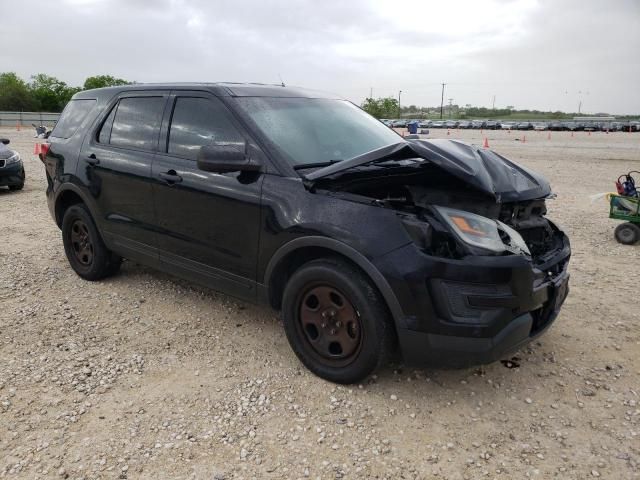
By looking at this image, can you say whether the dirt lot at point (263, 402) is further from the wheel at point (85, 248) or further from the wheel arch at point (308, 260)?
the wheel arch at point (308, 260)

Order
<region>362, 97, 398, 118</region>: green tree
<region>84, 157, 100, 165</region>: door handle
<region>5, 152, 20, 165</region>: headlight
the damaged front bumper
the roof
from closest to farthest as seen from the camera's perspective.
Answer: the damaged front bumper < the roof < <region>84, 157, 100, 165</region>: door handle < <region>5, 152, 20, 165</region>: headlight < <region>362, 97, 398, 118</region>: green tree

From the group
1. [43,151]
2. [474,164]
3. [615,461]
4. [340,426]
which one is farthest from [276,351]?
[43,151]

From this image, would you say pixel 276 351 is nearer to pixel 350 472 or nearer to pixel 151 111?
pixel 350 472

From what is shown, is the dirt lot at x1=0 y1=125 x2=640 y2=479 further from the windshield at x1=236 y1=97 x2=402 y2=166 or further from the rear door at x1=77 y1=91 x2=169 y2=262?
the windshield at x1=236 y1=97 x2=402 y2=166

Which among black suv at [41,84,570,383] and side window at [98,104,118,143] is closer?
black suv at [41,84,570,383]

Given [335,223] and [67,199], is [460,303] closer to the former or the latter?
[335,223]

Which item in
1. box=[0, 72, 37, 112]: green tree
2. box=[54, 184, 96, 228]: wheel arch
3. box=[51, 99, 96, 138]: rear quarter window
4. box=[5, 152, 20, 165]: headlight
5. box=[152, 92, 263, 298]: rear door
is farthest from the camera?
box=[0, 72, 37, 112]: green tree

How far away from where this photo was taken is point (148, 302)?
452cm

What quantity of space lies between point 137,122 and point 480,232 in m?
2.98

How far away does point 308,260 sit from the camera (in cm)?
324

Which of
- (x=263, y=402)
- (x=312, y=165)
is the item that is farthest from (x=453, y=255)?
(x=263, y=402)

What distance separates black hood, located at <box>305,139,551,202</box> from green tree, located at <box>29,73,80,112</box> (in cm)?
8377

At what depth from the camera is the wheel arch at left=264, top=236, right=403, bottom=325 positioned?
2797 mm

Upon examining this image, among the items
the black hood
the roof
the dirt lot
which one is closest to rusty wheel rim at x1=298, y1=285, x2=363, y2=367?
the dirt lot
